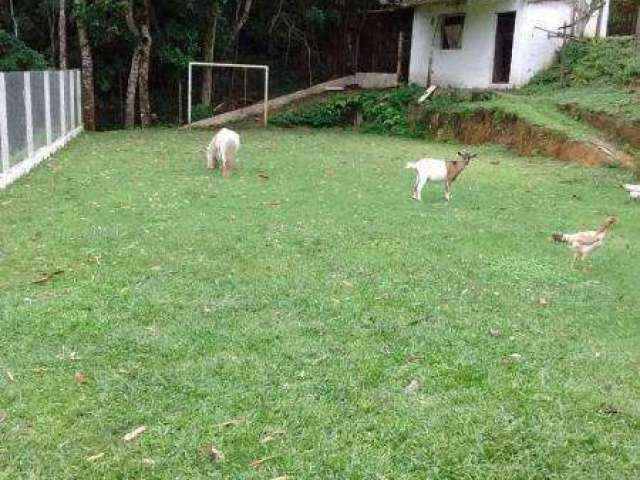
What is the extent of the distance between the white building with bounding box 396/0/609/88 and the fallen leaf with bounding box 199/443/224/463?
17.2 metres

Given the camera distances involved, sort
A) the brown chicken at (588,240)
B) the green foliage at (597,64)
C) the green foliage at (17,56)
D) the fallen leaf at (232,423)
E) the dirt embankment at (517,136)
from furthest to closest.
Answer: the green foliage at (597,64)
the green foliage at (17,56)
the dirt embankment at (517,136)
the brown chicken at (588,240)
the fallen leaf at (232,423)

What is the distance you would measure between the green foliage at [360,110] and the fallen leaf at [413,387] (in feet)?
49.4

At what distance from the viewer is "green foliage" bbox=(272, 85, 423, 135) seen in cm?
1881

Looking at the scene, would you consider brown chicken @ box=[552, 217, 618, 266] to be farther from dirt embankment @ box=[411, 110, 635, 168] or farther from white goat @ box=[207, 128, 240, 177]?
dirt embankment @ box=[411, 110, 635, 168]

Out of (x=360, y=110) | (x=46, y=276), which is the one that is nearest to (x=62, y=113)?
(x=360, y=110)

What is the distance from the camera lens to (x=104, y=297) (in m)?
5.04

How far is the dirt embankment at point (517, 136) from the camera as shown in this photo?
40.8 ft

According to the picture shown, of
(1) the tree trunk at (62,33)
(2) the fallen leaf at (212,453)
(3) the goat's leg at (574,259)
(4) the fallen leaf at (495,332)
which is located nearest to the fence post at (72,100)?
(1) the tree trunk at (62,33)

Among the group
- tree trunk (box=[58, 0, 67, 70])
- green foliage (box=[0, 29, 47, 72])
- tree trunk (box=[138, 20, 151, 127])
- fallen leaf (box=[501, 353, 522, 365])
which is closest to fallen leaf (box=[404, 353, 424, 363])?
fallen leaf (box=[501, 353, 522, 365])

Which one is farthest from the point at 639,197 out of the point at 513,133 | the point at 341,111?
the point at 341,111

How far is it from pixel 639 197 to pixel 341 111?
1152 cm

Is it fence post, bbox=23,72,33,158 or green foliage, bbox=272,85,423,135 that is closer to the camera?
fence post, bbox=23,72,33,158

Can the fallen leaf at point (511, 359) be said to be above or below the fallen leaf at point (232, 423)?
above

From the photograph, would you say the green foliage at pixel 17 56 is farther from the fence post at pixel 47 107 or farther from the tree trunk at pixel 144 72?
the tree trunk at pixel 144 72
